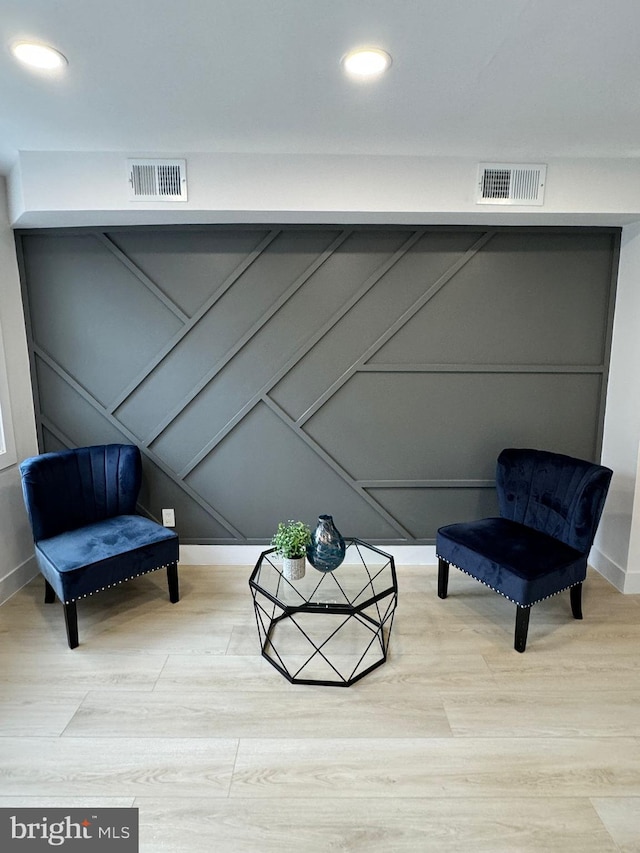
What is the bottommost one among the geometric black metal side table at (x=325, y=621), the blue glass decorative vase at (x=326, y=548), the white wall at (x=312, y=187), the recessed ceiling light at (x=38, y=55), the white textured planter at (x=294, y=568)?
the geometric black metal side table at (x=325, y=621)

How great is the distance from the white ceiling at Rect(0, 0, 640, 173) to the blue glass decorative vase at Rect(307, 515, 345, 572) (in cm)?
177

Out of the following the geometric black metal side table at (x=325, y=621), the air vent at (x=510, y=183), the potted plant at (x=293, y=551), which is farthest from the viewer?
the air vent at (x=510, y=183)

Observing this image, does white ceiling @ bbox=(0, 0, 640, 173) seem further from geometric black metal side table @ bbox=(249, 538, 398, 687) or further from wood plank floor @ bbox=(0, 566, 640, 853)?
wood plank floor @ bbox=(0, 566, 640, 853)

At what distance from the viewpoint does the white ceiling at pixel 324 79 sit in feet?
4.28

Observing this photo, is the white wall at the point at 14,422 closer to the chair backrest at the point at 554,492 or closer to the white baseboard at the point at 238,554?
the white baseboard at the point at 238,554

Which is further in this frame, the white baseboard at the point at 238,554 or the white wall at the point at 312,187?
the white baseboard at the point at 238,554

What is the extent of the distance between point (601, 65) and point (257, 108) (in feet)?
4.18

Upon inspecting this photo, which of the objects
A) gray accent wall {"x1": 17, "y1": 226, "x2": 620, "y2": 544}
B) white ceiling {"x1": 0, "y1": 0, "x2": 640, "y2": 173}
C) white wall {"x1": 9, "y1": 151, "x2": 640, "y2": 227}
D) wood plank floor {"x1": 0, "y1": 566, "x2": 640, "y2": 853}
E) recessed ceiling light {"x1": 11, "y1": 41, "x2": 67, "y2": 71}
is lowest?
wood plank floor {"x1": 0, "y1": 566, "x2": 640, "y2": 853}

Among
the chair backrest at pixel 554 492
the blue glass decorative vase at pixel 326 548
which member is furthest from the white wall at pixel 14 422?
the chair backrest at pixel 554 492

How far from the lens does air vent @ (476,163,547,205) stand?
2.24 meters

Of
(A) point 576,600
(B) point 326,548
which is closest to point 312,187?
(B) point 326,548

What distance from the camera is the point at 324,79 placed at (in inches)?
63.3

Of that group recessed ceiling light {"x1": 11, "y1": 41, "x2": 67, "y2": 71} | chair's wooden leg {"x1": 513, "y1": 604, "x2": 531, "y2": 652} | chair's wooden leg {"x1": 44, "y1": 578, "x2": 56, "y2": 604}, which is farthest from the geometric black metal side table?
recessed ceiling light {"x1": 11, "y1": 41, "x2": 67, "y2": 71}

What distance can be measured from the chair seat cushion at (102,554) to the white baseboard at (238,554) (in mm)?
500
